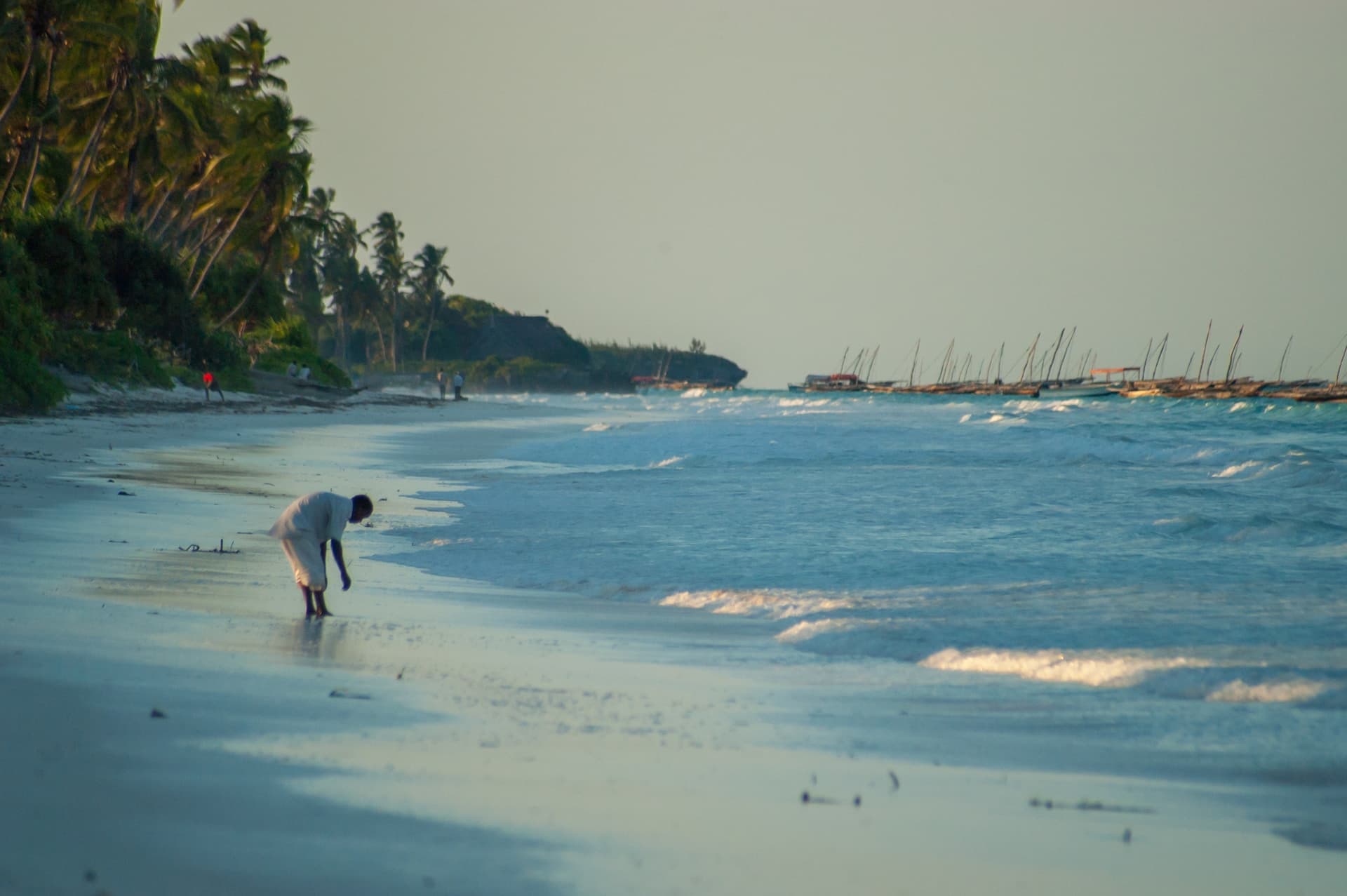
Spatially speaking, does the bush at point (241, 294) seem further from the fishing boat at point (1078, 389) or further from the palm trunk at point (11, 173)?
the fishing boat at point (1078, 389)

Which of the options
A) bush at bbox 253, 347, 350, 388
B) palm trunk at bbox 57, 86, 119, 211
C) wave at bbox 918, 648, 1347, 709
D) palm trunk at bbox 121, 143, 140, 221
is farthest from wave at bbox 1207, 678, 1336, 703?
bush at bbox 253, 347, 350, 388

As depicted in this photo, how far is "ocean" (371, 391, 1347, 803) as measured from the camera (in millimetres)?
4805

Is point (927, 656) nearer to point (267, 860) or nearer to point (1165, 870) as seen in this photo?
point (1165, 870)

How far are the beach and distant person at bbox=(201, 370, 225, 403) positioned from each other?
95.3 feet

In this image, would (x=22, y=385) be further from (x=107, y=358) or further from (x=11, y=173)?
(x=11, y=173)

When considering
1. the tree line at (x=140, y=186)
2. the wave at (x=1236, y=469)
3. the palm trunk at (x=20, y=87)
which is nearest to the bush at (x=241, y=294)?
the tree line at (x=140, y=186)

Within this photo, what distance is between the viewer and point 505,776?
374 centimetres

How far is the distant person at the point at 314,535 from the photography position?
258 inches

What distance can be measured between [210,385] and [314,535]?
33025mm

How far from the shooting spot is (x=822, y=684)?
5.56 m

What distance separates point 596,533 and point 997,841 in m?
8.02

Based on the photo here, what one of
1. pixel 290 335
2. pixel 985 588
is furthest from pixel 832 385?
pixel 985 588

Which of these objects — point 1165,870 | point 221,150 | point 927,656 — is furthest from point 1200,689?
point 221,150

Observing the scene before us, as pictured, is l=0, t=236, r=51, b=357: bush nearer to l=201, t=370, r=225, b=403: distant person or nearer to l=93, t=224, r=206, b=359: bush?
l=201, t=370, r=225, b=403: distant person
